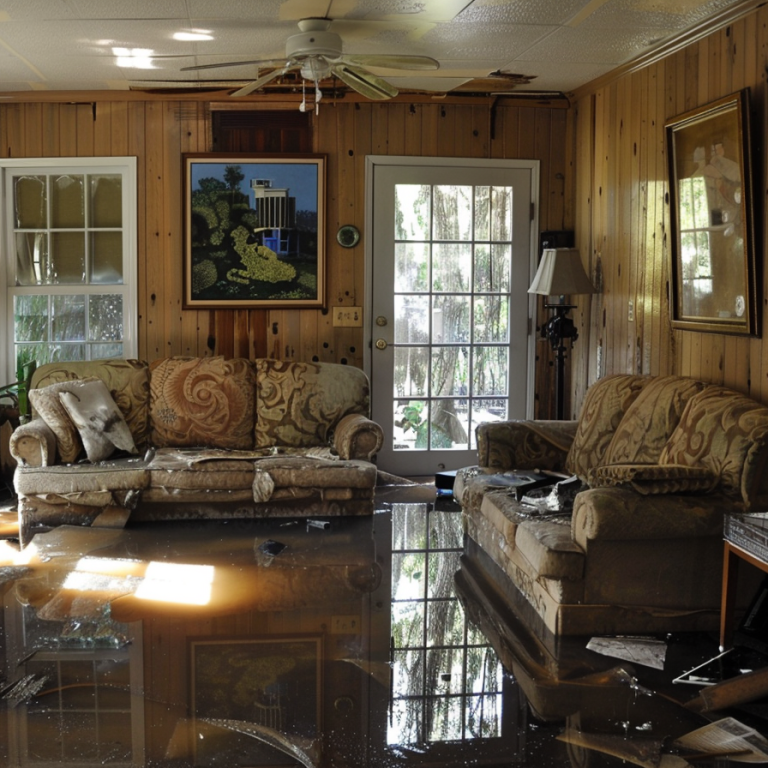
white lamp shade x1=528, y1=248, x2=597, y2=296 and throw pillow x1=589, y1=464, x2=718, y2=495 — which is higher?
white lamp shade x1=528, y1=248, x2=597, y2=296

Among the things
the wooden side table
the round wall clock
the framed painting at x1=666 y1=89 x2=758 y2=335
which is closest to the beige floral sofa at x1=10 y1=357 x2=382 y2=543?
the round wall clock

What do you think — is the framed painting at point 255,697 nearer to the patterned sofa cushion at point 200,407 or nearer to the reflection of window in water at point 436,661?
the reflection of window in water at point 436,661

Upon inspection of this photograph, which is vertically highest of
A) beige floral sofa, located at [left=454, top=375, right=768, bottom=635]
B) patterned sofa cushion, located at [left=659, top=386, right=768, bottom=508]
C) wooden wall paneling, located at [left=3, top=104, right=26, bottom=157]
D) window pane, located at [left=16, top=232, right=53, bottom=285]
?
wooden wall paneling, located at [left=3, top=104, right=26, bottom=157]

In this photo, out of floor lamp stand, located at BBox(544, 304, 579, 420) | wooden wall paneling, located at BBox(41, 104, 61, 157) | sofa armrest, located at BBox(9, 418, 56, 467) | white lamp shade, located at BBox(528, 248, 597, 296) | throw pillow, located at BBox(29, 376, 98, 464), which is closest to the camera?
sofa armrest, located at BBox(9, 418, 56, 467)

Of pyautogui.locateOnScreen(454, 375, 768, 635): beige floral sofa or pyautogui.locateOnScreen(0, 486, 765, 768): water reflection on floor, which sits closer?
pyautogui.locateOnScreen(0, 486, 765, 768): water reflection on floor

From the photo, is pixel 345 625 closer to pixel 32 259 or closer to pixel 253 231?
pixel 253 231

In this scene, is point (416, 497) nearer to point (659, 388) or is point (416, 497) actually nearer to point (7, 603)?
point (659, 388)

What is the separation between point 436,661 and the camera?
3.29 m

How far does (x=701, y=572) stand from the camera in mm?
3553

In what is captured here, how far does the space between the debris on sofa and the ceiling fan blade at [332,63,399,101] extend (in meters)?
2.75

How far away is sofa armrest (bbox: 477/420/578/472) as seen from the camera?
4832 millimetres

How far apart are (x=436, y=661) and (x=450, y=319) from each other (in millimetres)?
3367

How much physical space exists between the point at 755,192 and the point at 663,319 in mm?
1053

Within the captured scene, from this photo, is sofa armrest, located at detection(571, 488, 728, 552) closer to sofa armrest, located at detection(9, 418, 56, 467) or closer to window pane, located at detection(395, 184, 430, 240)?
sofa armrest, located at detection(9, 418, 56, 467)
